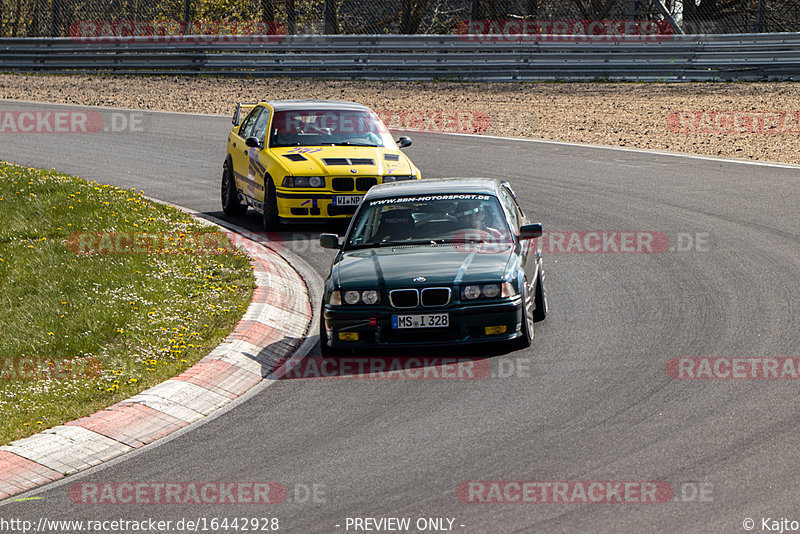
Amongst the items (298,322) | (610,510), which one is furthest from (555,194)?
(610,510)

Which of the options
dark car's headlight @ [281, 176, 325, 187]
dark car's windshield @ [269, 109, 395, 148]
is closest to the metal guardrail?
dark car's windshield @ [269, 109, 395, 148]

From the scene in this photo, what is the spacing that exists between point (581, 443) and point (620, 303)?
3.84 metres

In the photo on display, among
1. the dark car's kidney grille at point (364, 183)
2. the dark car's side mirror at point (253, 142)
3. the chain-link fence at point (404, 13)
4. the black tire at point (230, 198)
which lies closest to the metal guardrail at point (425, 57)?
the chain-link fence at point (404, 13)

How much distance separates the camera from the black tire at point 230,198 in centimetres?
1542

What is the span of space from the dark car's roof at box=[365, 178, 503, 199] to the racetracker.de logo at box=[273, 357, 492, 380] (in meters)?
1.94

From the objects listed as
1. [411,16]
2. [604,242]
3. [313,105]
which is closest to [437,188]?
[604,242]

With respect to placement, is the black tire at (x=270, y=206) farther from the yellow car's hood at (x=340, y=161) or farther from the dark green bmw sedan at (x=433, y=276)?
the dark green bmw sedan at (x=433, y=276)

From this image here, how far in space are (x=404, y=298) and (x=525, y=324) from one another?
1010mm

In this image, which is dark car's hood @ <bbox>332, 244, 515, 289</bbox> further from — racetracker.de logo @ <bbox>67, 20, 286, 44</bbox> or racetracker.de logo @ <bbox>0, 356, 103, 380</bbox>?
racetracker.de logo @ <bbox>67, 20, 286, 44</bbox>

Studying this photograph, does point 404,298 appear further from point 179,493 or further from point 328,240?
point 179,493

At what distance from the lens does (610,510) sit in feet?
A: 18.5

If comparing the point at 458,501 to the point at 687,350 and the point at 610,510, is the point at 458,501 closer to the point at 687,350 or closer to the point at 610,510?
the point at 610,510

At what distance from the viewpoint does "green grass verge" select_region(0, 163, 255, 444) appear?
8148mm

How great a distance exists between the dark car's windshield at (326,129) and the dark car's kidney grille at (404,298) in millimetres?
6370
